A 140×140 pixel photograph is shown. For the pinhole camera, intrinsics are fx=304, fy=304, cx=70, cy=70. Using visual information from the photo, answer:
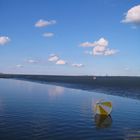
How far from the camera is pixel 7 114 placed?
2666 cm

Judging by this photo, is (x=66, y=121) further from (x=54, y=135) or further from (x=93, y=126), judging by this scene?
(x=54, y=135)

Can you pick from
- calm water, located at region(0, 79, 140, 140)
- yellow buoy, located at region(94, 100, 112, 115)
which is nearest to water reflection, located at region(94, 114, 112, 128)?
calm water, located at region(0, 79, 140, 140)

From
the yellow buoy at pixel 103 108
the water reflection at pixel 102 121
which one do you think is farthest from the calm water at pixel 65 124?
the yellow buoy at pixel 103 108

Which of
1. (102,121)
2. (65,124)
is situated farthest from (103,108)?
(65,124)

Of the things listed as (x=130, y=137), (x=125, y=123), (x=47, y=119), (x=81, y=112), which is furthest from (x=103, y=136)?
(x=81, y=112)

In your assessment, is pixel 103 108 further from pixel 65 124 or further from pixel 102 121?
pixel 65 124

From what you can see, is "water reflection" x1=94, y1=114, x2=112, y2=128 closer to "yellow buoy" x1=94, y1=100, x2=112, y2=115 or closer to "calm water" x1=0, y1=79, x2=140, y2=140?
"calm water" x1=0, y1=79, x2=140, y2=140

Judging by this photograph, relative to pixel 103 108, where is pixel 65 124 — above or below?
below

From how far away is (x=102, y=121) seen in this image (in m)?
25.3

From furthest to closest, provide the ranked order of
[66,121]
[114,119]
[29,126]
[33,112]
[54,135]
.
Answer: [33,112], [114,119], [66,121], [29,126], [54,135]

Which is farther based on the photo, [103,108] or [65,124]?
[103,108]

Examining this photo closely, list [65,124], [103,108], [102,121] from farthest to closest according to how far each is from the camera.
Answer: [103,108] → [102,121] → [65,124]

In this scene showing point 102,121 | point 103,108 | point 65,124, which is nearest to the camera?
A: point 65,124

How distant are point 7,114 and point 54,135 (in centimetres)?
846
